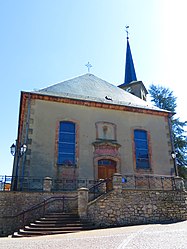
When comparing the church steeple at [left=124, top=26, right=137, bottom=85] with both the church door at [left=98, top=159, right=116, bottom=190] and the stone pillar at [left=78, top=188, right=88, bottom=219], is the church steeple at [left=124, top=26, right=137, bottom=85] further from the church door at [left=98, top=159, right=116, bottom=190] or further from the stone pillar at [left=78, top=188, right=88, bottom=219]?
the stone pillar at [left=78, top=188, right=88, bottom=219]

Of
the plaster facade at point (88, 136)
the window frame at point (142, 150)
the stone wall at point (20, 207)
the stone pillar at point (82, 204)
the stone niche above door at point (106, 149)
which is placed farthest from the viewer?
the window frame at point (142, 150)

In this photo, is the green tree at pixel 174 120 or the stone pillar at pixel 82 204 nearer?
the stone pillar at pixel 82 204

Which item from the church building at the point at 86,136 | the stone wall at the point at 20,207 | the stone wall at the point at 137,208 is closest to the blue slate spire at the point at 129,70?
the church building at the point at 86,136

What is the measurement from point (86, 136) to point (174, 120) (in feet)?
48.4

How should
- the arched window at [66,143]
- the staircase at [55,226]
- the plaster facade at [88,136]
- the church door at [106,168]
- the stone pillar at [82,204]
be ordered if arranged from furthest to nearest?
the church door at [106,168] → the arched window at [66,143] → the plaster facade at [88,136] → the stone pillar at [82,204] → the staircase at [55,226]

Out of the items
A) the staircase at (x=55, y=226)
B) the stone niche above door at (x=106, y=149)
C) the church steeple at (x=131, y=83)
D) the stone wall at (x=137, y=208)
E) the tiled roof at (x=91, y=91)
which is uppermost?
the church steeple at (x=131, y=83)

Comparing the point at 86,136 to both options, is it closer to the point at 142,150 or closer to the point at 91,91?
the point at 142,150

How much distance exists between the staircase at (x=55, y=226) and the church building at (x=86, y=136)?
10.7 feet

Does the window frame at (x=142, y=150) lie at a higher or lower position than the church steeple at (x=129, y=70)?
lower

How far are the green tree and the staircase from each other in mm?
16471

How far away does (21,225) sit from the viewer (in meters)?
10.4

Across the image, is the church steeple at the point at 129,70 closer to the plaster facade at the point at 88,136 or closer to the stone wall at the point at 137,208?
the plaster facade at the point at 88,136

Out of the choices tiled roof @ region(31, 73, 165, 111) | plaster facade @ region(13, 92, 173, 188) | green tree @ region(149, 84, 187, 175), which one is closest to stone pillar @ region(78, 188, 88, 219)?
plaster facade @ region(13, 92, 173, 188)

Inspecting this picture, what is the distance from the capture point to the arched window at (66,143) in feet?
45.9
